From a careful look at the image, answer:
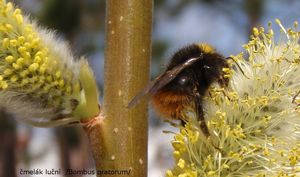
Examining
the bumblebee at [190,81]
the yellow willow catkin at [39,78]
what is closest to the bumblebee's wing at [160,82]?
the bumblebee at [190,81]

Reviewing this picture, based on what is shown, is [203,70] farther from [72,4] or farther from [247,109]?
[72,4]

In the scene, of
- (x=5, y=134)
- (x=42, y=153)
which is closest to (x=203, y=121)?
(x=5, y=134)

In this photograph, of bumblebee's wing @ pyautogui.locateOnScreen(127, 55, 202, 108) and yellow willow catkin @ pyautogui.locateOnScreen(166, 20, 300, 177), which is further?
yellow willow catkin @ pyautogui.locateOnScreen(166, 20, 300, 177)

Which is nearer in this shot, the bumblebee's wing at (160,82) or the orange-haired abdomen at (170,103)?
the bumblebee's wing at (160,82)

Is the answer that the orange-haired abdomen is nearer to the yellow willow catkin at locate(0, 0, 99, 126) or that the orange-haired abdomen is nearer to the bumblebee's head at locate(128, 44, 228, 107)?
the bumblebee's head at locate(128, 44, 228, 107)

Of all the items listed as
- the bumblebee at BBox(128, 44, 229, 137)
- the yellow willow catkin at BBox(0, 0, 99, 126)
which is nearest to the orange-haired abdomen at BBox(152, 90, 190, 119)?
the bumblebee at BBox(128, 44, 229, 137)

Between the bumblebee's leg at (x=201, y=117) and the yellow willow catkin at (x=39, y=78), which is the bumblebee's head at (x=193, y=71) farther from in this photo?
the yellow willow catkin at (x=39, y=78)
